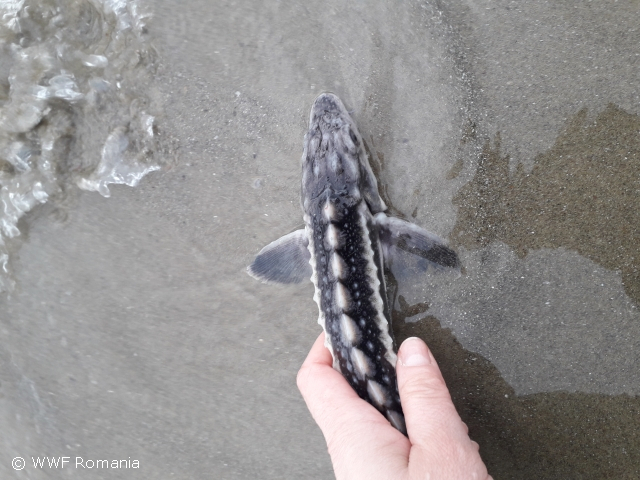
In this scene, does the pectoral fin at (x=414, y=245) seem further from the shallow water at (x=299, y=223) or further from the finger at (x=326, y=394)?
the finger at (x=326, y=394)

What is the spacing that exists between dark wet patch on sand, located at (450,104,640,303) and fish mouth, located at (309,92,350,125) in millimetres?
934

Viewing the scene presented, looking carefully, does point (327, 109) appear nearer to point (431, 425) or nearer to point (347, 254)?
point (347, 254)

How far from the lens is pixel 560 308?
2764mm

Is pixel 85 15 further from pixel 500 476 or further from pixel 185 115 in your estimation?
pixel 500 476

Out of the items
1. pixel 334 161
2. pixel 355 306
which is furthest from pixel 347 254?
pixel 334 161

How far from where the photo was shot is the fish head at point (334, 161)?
2795 mm

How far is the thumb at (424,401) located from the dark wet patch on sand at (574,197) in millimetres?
860

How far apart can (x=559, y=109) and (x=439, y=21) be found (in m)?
0.93

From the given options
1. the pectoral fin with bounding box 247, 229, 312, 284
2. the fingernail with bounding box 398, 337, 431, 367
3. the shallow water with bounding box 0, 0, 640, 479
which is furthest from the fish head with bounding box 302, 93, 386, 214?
the fingernail with bounding box 398, 337, 431, 367

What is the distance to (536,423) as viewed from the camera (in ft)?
9.20

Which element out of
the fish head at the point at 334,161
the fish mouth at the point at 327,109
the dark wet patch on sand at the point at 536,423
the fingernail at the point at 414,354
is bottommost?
the dark wet patch on sand at the point at 536,423

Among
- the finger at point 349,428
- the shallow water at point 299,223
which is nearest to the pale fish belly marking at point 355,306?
the finger at point 349,428

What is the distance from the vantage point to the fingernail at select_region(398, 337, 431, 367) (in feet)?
7.98

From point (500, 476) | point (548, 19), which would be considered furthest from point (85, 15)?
point (500, 476)
